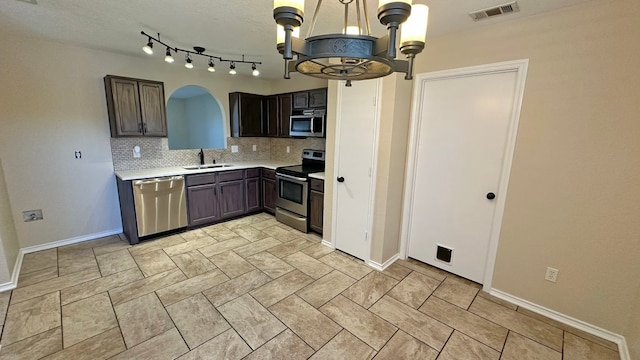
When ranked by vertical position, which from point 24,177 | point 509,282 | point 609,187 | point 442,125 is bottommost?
point 509,282

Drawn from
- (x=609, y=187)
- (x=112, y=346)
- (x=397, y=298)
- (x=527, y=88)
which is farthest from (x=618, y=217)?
(x=112, y=346)

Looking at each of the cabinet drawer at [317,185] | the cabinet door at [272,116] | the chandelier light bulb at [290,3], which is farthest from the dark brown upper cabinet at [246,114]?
the chandelier light bulb at [290,3]

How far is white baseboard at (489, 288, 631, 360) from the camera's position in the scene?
6.36 ft

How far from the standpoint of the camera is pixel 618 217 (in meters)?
1.91

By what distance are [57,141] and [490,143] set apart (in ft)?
15.9

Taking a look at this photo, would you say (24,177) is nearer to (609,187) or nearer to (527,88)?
Answer: (527,88)

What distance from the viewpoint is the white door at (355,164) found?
2.82m

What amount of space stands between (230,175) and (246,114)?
1.20m

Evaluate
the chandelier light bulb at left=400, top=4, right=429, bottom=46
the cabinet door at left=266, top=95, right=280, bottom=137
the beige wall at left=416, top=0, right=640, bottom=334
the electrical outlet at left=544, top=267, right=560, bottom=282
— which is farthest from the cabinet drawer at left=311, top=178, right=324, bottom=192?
the chandelier light bulb at left=400, top=4, right=429, bottom=46

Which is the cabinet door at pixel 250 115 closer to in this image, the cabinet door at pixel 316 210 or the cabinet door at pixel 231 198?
the cabinet door at pixel 231 198

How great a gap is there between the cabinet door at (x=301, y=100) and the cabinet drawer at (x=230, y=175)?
142cm

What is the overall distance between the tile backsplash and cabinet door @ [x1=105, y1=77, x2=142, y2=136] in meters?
0.31

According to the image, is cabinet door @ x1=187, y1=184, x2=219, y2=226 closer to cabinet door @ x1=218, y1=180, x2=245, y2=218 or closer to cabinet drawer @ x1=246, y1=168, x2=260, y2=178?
cabinet door @ x1=218, y1=180, x2=245, y2=218

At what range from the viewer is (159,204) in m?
3.53
